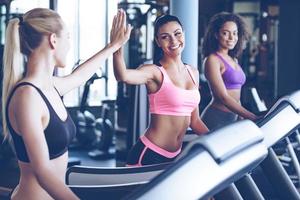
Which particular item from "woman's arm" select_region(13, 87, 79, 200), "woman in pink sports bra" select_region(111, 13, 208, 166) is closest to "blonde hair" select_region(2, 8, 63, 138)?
"woman's arm" select_region(13, 87, 79, 200)

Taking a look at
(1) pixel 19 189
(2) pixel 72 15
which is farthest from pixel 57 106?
(2) pixel 72 15

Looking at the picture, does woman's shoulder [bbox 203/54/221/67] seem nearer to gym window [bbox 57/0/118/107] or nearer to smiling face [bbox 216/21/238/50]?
smiling face [bbox 216/21/238/50]

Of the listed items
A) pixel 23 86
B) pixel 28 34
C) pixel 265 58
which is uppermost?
pixel 28 34

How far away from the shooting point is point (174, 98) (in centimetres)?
255

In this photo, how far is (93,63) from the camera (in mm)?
2195

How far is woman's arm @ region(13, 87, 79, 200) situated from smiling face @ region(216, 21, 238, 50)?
192cm

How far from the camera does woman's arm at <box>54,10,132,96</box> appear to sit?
7.02 feet

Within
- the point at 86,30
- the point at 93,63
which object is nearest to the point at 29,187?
the point at 93,63

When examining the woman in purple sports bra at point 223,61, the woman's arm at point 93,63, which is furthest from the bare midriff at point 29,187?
the woman in purple sports bra at point 223,61

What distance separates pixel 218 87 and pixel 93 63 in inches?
48.2

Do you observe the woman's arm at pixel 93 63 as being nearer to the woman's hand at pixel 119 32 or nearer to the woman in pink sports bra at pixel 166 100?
the woman's hand at pixel 119 32

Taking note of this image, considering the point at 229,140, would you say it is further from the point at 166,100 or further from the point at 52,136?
the point at 166,100

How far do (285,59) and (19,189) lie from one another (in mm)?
8087

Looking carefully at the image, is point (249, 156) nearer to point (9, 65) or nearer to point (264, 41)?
point (9, 65)
